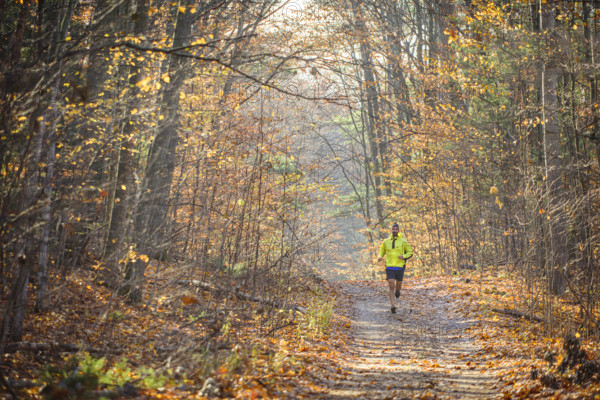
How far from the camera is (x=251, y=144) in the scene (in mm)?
13227

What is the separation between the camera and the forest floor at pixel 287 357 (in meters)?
4.83

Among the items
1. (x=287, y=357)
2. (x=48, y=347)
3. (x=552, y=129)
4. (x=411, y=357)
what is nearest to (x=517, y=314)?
(x=411, y=357)

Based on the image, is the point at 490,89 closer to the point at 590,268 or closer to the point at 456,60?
the point at 456,60

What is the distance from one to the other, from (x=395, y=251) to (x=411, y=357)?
4039 mm

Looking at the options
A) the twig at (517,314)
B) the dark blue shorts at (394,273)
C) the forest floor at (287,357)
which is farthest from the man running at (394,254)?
the twig at (517,314)

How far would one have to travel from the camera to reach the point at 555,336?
7941 mm

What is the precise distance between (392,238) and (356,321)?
2.25m

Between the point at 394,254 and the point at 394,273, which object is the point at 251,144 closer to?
the point at 394,254

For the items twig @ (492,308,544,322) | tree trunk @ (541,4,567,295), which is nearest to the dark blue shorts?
twig @ (492,308,544,322)

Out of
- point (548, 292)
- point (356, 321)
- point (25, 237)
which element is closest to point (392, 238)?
point (356, 321)

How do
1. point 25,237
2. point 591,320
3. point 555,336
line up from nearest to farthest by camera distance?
point 25,237, point 591,320, point 555,336

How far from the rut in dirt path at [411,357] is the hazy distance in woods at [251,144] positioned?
1.83 meters

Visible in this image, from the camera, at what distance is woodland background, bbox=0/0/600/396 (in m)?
5.76

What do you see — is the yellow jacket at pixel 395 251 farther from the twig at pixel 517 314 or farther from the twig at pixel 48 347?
→ the twig at pixel 48 347
